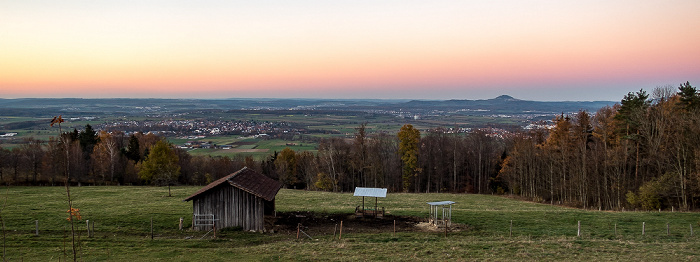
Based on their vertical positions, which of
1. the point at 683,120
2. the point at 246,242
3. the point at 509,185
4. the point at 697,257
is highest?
the point at 683,120

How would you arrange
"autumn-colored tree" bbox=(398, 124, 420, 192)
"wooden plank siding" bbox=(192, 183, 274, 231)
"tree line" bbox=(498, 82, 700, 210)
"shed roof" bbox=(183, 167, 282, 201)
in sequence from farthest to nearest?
1. "autumn-colored tree" bbox=(398, 124, 420, 192)
2. "tree line" bbox=(498, 82, 700, 210)
3. "wooden plank siding" bbox=(192, 183, 274, 231)
4. "shed roof" bbox=(183, 167, 282, 201)

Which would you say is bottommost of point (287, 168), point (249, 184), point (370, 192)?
point (287, 168)

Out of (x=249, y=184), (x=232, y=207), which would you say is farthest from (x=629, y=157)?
(x=232, y=207)

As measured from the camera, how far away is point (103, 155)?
6053 centimetres

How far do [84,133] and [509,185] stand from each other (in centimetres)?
7174

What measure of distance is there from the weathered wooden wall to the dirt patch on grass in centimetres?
170

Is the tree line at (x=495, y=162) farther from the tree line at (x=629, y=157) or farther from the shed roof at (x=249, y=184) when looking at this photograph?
the shed roof at (x=249, y=184)

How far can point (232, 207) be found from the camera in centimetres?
2516

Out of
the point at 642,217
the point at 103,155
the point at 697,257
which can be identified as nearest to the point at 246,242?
the point at 697,257

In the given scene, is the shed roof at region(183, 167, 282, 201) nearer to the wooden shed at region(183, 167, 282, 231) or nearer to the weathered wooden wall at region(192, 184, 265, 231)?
the wooden shed at region(183, 167, 282, 231)

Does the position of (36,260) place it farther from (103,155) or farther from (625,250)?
(103,155)

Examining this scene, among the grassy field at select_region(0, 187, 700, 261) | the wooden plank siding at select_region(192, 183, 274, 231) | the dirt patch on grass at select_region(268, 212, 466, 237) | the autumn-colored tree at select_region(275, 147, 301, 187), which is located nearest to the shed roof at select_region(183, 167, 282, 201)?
the wooden plank siding at select_region(192, 183, 274, 231)

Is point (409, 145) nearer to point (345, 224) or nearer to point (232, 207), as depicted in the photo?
point (345, 224)

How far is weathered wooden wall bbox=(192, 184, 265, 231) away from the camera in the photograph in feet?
82.2
